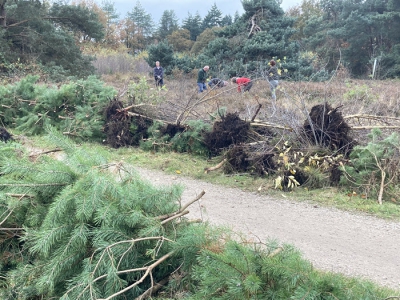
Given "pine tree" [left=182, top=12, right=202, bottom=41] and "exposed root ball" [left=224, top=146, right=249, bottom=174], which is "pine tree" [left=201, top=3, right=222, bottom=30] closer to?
"pine tree" [left=182, top=12, right=202, bottom=41]

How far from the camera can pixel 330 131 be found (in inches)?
293

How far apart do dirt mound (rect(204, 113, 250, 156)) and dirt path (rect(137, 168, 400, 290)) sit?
5.34 ft

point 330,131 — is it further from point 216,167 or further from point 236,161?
point 216,167

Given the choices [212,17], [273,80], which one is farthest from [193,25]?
[273,80]

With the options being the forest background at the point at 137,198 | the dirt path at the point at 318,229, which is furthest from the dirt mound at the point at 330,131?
the dirt path at the point at 318,229

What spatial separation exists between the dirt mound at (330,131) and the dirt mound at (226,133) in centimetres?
125

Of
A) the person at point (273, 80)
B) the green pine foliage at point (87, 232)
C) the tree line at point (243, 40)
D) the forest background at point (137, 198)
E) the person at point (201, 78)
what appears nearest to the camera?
the forest background at point (137, 198)

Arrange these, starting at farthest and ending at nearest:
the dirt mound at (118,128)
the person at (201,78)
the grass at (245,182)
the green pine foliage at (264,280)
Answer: the person at (201,78) → the dirt mound at (118,128) → the grass at (245,182) → the green pine foliage at (264,280)

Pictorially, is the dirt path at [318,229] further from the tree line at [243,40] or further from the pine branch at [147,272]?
the tree line at [243,40]

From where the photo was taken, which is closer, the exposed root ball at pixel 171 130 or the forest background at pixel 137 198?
the forest background at pixel 137 198

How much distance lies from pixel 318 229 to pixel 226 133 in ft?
11.5

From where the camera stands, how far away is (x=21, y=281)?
340 centimetres

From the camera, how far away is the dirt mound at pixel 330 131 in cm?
740

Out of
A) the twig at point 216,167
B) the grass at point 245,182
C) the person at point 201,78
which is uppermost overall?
the person at point 201,78
